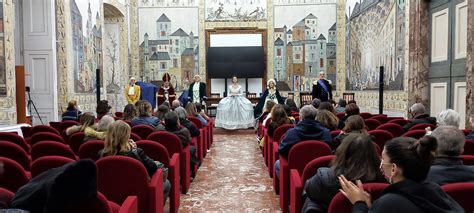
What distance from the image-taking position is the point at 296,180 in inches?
138

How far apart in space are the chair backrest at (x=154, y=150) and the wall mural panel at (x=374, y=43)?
30.0ft

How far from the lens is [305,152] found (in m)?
3.98

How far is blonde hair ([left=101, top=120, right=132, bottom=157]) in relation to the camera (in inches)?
138

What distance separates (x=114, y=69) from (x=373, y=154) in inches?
606

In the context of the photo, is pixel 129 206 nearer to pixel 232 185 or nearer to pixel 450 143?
pixel 450 143

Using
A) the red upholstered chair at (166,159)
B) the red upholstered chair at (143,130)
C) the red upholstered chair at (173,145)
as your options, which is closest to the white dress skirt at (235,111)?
the red upholstered chair at (143,130)

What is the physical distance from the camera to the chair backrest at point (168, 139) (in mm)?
5047

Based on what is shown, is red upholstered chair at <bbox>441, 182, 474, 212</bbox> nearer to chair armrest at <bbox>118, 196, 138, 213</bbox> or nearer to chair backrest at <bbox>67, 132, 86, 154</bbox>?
chair armrest at <bbox>118, 196, 138, 213</bbox>

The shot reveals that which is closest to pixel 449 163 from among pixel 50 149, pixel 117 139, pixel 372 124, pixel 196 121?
pixel 117 139

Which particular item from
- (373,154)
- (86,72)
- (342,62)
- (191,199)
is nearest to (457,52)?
(191,199)

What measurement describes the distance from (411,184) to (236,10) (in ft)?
56.3

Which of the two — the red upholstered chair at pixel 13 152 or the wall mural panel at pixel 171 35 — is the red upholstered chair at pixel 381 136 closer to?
the red upholstered chair at pixel 13 152

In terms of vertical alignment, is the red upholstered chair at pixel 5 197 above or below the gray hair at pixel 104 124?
below

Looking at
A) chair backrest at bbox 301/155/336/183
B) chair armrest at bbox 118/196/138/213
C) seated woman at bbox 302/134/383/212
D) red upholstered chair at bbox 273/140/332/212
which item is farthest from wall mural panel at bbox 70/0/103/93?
seated woman at bbox 302/134/383/212
